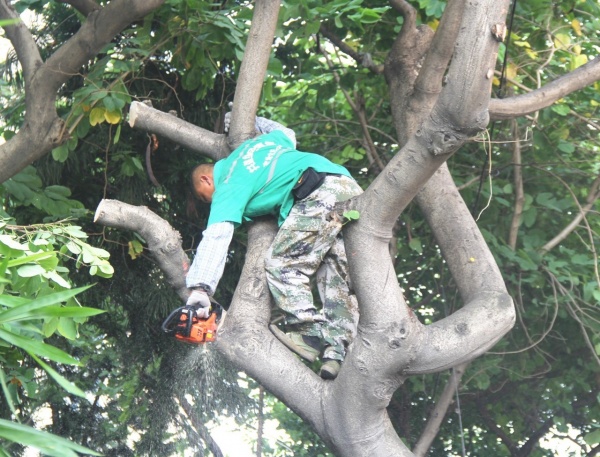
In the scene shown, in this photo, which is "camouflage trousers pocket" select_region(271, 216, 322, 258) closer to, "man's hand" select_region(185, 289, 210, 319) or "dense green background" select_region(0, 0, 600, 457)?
"man's hand" select_region(185, 289, 210, 319)

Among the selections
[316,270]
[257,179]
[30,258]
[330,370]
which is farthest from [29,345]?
[316,270]

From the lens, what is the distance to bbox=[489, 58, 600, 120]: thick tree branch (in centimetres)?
436

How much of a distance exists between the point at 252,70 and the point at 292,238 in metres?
0.95

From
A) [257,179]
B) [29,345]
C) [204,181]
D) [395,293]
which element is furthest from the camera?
[204,181]

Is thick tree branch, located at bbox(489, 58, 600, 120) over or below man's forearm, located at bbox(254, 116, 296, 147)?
over

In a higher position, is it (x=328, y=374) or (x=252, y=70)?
(x=252, y=70)

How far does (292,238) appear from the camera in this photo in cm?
402

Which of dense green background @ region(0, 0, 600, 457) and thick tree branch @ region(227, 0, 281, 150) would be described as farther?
dense green background @ region(0, 0, 600, 457)

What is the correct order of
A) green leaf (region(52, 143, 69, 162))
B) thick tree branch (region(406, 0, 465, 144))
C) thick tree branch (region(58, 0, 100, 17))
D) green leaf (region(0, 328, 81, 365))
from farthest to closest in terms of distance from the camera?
green leaf (region(52, 143, 69, 162)) → thick tree branch (region(58, 0, 100, 17)) → thick tree branch (region(406, 0, 465, 144)) → green leaf (region(0, 328, 81, 365))

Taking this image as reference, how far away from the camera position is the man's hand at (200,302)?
12.6ft

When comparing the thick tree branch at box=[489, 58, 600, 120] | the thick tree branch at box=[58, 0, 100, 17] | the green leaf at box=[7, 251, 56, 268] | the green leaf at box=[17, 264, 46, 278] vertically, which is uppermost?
the thick tree branch at box=[58, 0, 100, 17]

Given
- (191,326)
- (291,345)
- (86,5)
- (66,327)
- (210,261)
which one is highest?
(86,5)

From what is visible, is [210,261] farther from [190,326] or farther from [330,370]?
[330,370]

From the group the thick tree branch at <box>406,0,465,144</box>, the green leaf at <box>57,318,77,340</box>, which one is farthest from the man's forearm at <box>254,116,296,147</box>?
the green leaf at <box>57,318,77,340</box>
